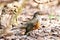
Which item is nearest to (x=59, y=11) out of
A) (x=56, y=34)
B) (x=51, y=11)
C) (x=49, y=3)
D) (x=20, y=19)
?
(x=51, y=11)

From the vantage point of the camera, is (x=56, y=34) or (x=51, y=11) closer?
(x=56, y=34)

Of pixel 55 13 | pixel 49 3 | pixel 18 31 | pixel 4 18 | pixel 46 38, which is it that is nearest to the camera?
pixel 46 38

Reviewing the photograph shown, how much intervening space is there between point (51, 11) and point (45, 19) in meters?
0.74

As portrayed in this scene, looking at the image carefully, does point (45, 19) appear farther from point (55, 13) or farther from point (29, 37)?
point (29, 37)

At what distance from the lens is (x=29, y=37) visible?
3.26 meters

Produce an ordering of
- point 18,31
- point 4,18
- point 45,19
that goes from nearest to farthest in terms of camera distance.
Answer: point 18,31
point 4,18
point 45,19

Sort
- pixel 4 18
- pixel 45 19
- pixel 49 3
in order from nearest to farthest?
pixel 4 18, pixel 45 19, pixel 49 3

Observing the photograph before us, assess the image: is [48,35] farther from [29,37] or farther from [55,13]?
[55,13]

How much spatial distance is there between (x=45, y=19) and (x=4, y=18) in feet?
2.95

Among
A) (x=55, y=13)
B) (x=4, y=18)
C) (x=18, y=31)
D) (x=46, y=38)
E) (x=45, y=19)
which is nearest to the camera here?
(x=46, y=38)

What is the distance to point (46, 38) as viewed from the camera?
10.6 feet

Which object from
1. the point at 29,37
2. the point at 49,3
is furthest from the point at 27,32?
the point at 49,3

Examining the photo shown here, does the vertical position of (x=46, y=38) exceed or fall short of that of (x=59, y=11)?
it falls short

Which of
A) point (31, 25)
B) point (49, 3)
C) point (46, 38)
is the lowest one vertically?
point (46, 38)
